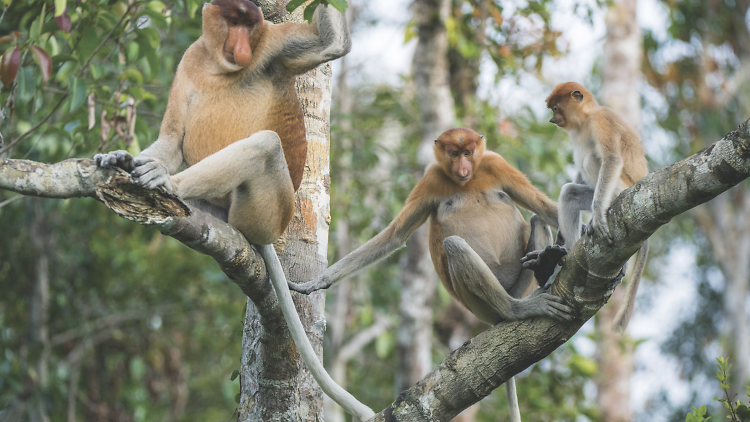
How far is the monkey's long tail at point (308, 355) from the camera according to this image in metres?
2.34

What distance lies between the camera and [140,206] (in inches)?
72.2

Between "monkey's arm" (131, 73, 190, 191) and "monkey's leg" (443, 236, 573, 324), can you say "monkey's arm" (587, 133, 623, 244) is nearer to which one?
"monkey's leg" (443, 236, 573, 324)

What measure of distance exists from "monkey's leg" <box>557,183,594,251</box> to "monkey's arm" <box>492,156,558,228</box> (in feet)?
0.17

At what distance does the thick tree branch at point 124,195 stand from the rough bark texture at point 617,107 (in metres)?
4.96

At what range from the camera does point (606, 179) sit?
2.78 metres

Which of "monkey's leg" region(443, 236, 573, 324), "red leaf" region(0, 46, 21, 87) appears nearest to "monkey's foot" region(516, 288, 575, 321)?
"monkey's leg" region(443, 236, 573, 324)

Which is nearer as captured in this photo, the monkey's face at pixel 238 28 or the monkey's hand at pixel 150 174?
the monkey's hand at pixel 150 174

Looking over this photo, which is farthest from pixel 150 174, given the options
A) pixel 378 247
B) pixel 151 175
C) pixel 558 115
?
pixel 558 115

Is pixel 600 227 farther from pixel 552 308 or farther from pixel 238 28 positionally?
pixel 238 28

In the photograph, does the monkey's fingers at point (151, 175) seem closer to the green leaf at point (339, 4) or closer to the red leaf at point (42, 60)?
the green leaf at point (339, 4)

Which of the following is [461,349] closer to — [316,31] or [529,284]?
[529,284]

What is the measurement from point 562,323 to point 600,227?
382mm

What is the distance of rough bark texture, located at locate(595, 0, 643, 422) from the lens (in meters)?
6.46

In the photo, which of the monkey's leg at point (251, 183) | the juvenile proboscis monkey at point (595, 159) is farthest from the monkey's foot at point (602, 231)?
the monkey's leg at point (251, 183)
